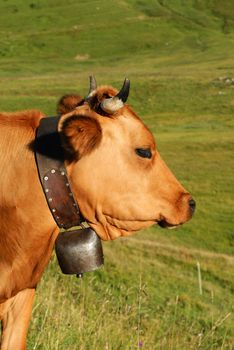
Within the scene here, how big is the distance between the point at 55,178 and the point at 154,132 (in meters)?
31.1

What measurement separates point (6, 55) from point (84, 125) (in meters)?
87.8

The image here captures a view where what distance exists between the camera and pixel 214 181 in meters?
22.6

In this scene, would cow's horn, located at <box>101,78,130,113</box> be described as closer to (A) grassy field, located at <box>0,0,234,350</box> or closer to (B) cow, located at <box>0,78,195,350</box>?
(B) cow, located at <box>0,78,195,350</box>

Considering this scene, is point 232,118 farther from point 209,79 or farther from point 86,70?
point 86,70

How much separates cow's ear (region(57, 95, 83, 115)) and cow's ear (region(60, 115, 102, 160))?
0.54 meters

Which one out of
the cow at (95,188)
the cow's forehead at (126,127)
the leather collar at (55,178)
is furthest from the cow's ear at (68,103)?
the cow's forehead at (126,127)

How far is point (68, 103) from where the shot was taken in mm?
5211

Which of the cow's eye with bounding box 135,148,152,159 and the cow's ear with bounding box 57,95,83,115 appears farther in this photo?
the cow's ear with bounding box 57,95,83,115

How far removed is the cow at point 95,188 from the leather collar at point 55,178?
6 cm

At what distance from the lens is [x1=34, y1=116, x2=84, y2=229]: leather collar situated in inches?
186

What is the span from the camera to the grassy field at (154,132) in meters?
7.97

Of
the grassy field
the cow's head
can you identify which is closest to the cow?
the cow's head

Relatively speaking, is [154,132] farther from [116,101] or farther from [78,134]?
[78,134]

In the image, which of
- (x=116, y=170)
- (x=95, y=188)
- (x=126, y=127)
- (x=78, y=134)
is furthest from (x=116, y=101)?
(x=95, y=188)
